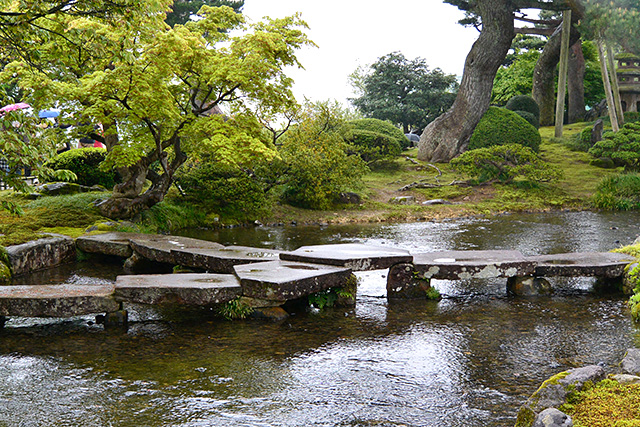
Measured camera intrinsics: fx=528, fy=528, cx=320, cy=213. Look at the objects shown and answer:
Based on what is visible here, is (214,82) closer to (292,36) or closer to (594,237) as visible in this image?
(292,36)

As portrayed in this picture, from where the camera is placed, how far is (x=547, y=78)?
31.0 m

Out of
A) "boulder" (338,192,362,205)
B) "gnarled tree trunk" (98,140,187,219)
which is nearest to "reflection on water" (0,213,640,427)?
"gnarled tree trunk" (98,140,187,219)

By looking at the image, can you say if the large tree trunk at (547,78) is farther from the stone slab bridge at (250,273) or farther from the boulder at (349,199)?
the stone slab bridge at (250,273)

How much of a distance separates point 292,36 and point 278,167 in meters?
5.98

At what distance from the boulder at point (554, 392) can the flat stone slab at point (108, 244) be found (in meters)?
7.37

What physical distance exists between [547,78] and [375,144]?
13.8m

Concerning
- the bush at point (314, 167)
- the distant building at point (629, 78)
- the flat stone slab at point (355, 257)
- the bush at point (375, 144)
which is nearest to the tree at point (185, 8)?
the bush at point (375, 144)

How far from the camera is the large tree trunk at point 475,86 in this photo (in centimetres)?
2342

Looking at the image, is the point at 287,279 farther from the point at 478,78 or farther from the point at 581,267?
the point at 478,78

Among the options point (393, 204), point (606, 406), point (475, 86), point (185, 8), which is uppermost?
point (185, 8)

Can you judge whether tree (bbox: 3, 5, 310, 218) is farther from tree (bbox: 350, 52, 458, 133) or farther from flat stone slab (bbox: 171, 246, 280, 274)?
tree (bbox: 350, 52, 458, 133)

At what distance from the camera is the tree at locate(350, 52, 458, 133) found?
3459cm

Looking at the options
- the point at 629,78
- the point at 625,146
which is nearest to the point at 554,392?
the point at 625,146

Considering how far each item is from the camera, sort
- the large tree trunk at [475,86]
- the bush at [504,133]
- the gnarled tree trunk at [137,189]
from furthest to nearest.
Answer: the large tree trunk at [475,86], the bush at [504,133], the gnarled tree trunk at [137,189]
